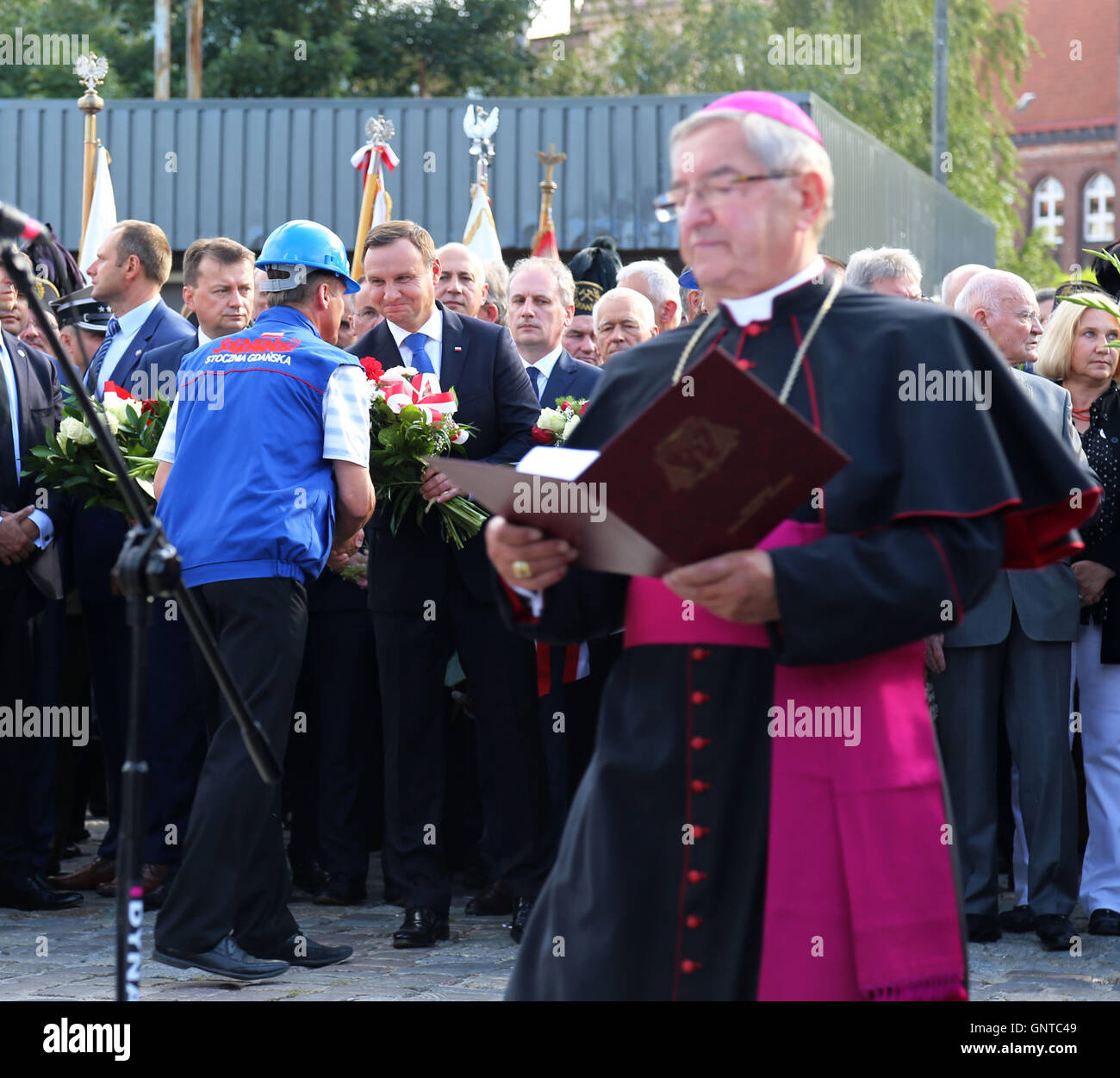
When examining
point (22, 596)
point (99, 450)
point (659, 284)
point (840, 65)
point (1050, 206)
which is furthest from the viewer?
point (1050, 206)

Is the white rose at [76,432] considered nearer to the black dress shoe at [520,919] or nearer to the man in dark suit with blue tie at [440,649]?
the man in dark suit with blue tie at [440,649]

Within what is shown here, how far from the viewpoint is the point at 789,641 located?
277cm

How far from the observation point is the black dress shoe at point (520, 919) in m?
6.26

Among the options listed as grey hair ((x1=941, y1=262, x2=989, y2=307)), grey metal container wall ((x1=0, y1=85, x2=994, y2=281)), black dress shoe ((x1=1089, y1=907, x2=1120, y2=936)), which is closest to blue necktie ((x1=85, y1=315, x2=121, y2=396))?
grey hair ((x1=941, y1=262, x2=989, y2=307))

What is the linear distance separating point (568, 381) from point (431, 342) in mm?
872

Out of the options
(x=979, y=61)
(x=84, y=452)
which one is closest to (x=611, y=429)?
(x=84, y=452)

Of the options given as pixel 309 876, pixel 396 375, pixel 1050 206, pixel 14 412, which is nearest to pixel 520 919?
pixel 309 876

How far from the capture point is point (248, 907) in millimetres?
5723

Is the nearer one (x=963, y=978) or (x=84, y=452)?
(x=963, y=978)

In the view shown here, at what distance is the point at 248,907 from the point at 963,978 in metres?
3.40

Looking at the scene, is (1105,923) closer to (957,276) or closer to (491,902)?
(491,902)

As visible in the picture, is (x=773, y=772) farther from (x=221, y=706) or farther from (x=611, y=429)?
(x=221, y=706)

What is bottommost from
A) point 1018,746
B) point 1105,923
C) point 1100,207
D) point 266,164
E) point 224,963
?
point 1105,923

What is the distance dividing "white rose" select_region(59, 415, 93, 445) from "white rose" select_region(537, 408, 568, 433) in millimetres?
1770
